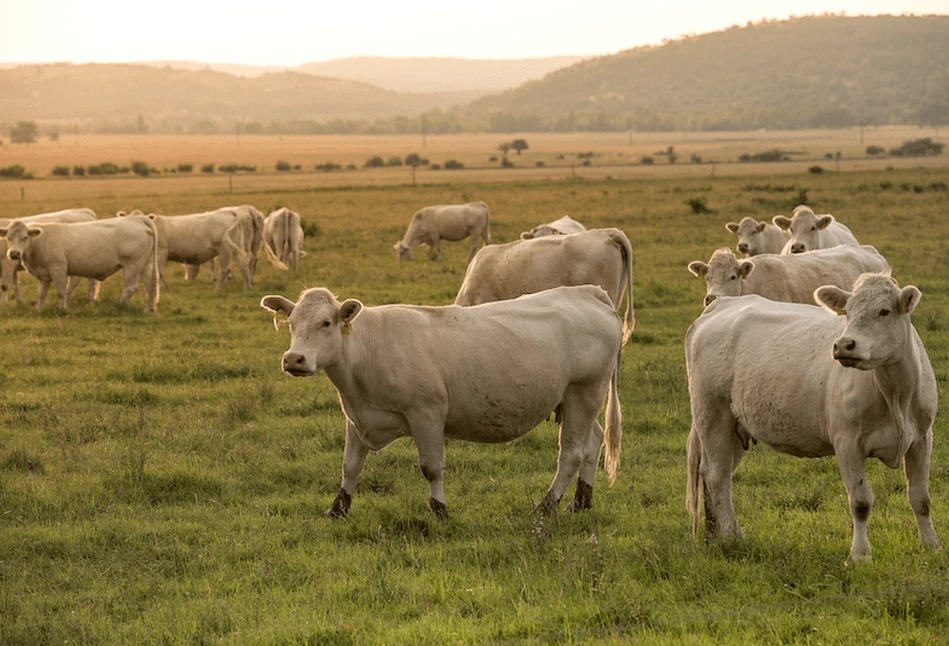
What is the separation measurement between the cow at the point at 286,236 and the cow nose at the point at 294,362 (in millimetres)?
16669

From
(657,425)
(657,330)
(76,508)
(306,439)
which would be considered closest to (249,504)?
(76,508)

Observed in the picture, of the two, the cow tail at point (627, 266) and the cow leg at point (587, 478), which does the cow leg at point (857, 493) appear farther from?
the cow tail at point (627, 266)

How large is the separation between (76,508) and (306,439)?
8.67 ft

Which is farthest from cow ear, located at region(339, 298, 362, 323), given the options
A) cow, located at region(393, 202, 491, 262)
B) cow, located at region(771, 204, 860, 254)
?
cow, located at region(393, 202, 491, 262)

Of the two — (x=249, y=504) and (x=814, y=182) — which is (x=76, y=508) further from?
(x=814, y=182)

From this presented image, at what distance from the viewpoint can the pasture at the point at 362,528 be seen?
589cm

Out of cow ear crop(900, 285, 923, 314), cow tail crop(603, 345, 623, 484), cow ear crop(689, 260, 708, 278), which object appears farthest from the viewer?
cow ear crop(689, 260, 708, 278)

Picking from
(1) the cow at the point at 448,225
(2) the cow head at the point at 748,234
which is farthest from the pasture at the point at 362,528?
(1) the cow at the point at 448,225

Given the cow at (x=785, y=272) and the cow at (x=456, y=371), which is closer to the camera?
the cow at (x=456, y=371)

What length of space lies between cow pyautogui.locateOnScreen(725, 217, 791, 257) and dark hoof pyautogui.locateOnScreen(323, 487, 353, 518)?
31.9 ft

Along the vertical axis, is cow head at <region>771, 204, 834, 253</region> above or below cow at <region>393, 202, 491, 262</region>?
above

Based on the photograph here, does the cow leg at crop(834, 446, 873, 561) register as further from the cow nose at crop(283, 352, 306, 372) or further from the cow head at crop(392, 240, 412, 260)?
the cow head at crop(392, 240, 412, 260)

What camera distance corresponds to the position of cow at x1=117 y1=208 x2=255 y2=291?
68.0ft

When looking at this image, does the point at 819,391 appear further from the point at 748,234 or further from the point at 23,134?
the point at 23,134
